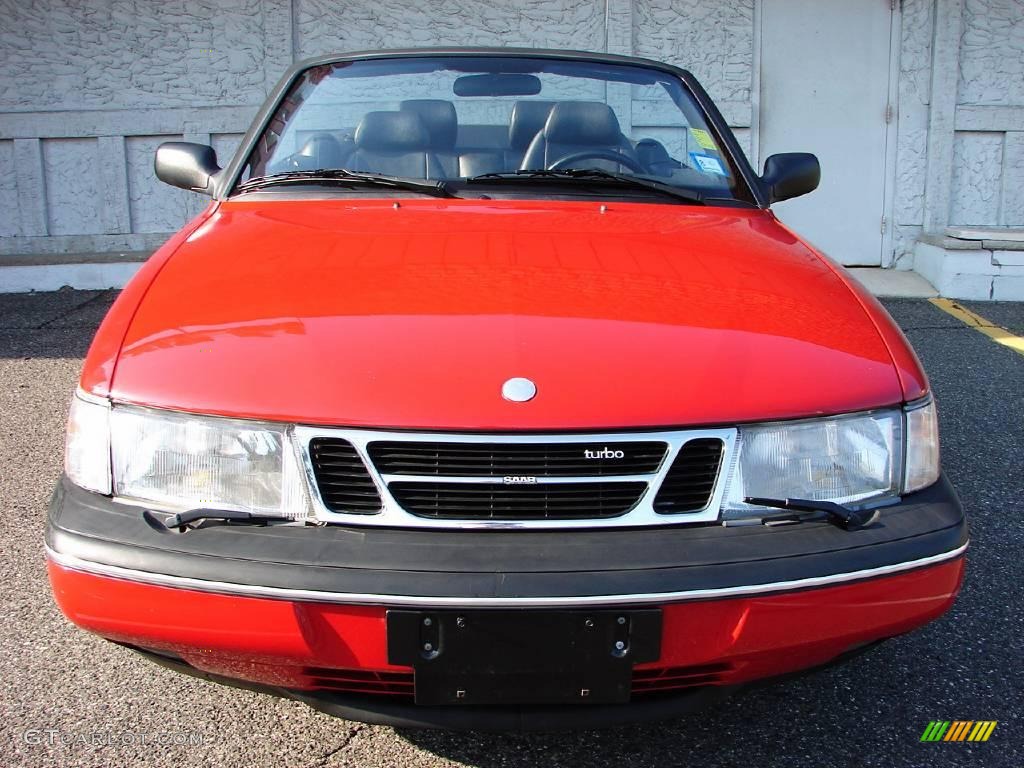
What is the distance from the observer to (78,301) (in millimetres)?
6895

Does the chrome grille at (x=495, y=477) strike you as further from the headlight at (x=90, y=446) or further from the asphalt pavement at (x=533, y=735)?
the asphalt pavement at (x=533, y=735)

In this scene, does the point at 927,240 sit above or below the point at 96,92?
below

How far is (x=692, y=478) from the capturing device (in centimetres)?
183

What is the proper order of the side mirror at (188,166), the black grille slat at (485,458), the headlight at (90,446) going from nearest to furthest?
the black grille slat at (485,458) → the headlight at (90,446) → the side mirror at (188,166)

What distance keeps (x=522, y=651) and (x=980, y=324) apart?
5459mm

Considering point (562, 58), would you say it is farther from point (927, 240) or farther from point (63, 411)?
point (927, 240)

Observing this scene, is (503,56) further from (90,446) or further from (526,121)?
(90,446)

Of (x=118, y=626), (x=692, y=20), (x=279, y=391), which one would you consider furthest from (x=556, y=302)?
(x=692, y=20)

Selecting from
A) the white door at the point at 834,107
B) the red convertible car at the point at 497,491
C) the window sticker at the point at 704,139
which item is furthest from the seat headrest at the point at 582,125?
the white door at the point at 834,107

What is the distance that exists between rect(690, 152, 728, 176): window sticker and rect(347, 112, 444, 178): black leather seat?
795 mm

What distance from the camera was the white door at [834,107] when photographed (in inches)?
302

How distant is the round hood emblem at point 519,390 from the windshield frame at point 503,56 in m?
1.42

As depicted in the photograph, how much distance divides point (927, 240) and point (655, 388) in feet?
21.4

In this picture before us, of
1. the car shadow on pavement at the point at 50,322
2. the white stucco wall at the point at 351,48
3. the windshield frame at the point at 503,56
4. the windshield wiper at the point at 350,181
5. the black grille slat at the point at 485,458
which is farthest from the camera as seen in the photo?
the white stucco wall at the point at 351,48
